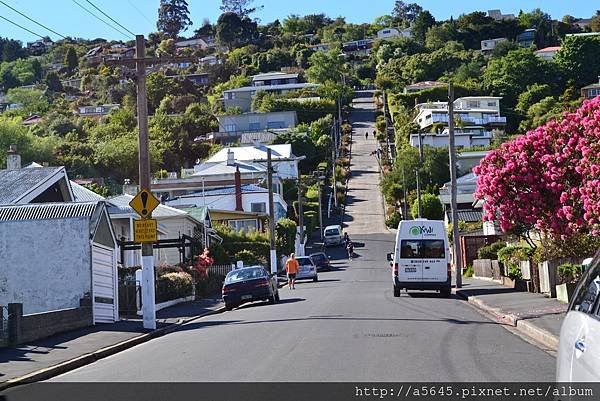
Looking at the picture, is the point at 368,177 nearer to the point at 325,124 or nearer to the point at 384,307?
the point at 325,124

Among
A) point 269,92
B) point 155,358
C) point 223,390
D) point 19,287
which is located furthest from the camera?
point 269,92

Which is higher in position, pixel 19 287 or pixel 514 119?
pixel 514 119

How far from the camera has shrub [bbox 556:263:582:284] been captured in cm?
2522

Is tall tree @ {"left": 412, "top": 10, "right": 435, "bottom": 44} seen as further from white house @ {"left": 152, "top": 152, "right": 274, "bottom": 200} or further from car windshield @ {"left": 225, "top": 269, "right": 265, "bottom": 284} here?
car windshield @ {"left": 225, "top": 269, "right": 265, "bottom": 284}

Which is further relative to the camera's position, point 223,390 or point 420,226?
point 420,226

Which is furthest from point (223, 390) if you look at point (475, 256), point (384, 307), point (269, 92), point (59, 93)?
point (59, 93)

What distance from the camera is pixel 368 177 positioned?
106 m

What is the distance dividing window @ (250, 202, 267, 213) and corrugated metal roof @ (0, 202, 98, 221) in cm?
4560

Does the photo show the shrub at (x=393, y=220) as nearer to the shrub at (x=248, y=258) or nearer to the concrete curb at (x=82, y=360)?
the shrub at (x=248, y=258)

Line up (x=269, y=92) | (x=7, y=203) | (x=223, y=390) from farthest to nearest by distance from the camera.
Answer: (x=269, y=92) < (x=7, y=203) < (x=223, y=390)

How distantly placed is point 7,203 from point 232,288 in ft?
26.4

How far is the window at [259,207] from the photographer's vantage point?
7232cm

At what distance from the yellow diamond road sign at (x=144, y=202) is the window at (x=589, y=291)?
17.8 metres

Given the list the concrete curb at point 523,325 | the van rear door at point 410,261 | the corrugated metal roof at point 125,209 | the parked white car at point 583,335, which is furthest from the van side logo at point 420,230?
the parked white car at point 583,335
